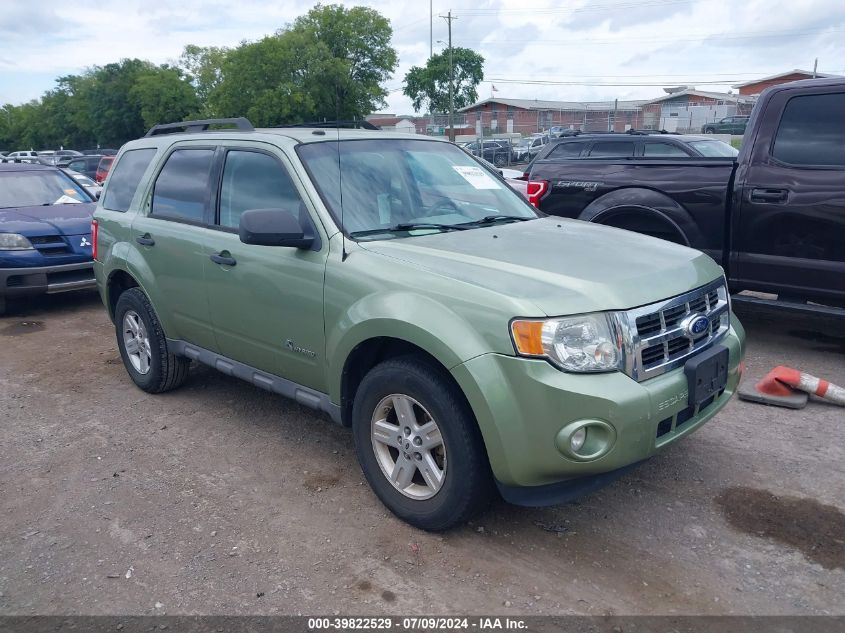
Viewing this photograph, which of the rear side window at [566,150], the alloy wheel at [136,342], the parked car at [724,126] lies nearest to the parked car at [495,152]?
the parked car at [724,126]

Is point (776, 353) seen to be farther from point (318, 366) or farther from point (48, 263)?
point (48, 263)

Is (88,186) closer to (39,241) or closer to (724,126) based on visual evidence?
(39,241)

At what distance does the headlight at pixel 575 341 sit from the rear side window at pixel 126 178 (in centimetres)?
361

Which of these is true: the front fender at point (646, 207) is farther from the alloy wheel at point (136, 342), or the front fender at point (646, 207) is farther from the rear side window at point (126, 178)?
the alloy wheel at point (136, 342)

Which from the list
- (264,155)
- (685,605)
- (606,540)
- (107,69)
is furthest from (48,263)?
(107,69)

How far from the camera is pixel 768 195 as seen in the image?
5.57 m

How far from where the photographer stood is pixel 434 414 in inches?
125

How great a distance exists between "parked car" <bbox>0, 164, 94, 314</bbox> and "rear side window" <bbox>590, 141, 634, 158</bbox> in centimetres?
790

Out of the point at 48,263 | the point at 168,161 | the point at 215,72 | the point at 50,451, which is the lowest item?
the point at 50,451

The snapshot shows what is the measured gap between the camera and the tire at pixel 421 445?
3.11m

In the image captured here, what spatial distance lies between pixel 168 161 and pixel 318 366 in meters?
2.20

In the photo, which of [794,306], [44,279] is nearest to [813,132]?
[794,306]

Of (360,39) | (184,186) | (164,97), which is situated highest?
(360,39)

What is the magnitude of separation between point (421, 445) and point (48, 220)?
6829mm
